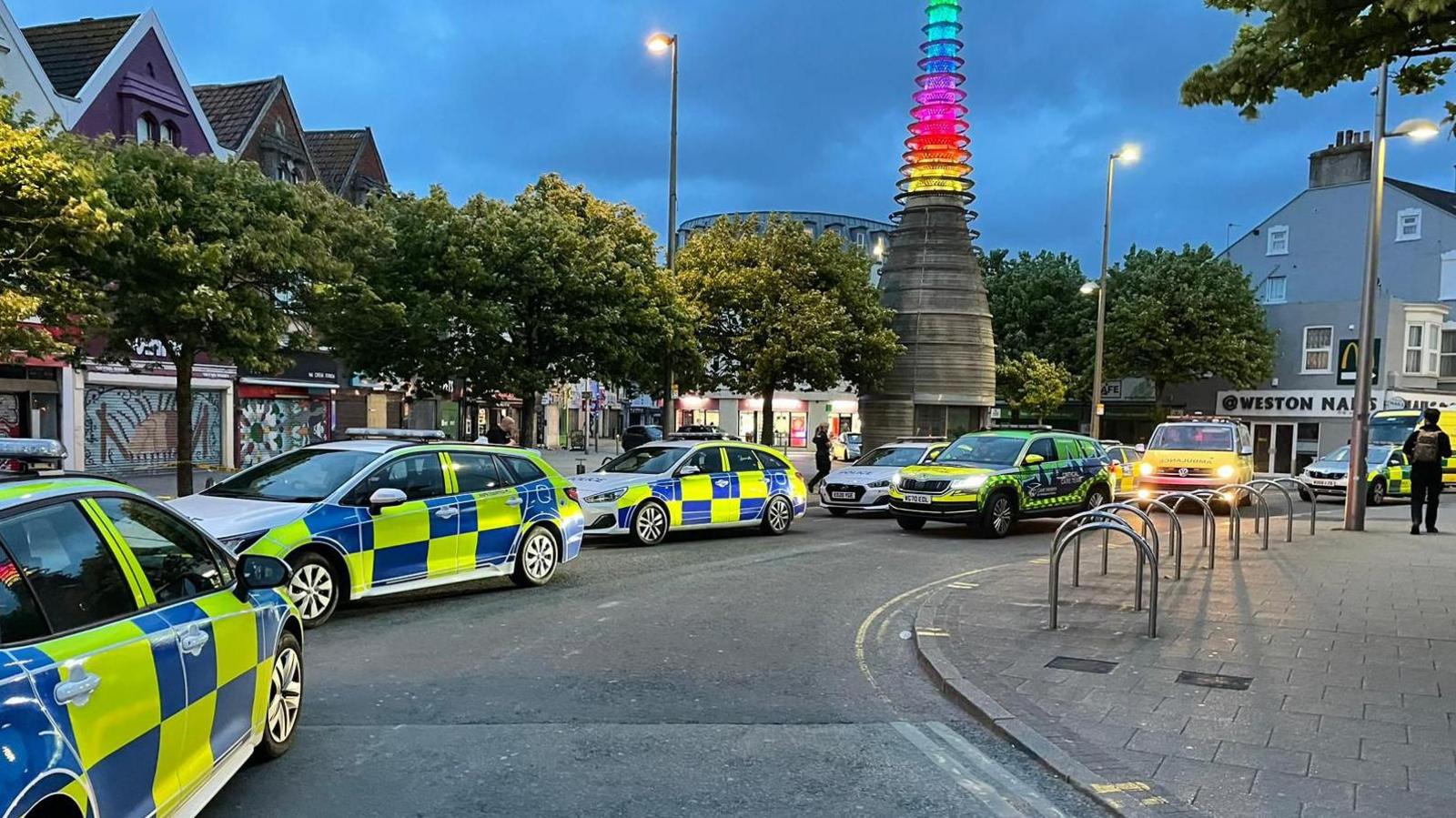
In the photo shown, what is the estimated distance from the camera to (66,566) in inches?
120

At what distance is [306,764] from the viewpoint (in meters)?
4.65

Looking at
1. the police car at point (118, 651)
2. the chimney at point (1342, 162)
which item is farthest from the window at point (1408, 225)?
the police car at point (118, 651)

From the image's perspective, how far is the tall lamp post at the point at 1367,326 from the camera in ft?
48.8

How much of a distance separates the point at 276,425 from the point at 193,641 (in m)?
26.2

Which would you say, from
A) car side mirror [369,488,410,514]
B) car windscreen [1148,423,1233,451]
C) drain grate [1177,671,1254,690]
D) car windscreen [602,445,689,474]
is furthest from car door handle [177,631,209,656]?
car windscreen [1148,423,1233,451]

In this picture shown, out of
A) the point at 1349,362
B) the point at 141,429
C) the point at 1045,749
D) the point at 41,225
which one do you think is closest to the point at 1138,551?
the point at 1045,749

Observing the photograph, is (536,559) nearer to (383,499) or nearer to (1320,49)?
(383,499)

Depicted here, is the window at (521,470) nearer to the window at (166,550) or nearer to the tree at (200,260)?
the tree at (200,260)

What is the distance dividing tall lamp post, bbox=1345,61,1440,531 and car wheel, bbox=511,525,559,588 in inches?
491

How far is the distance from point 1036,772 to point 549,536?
628cm

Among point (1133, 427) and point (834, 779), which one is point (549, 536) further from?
point (1133, 427)

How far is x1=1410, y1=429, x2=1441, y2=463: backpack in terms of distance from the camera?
13625mm

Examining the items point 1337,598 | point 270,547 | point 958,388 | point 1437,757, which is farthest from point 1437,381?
point 270,547

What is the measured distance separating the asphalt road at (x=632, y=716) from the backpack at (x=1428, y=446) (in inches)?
360
